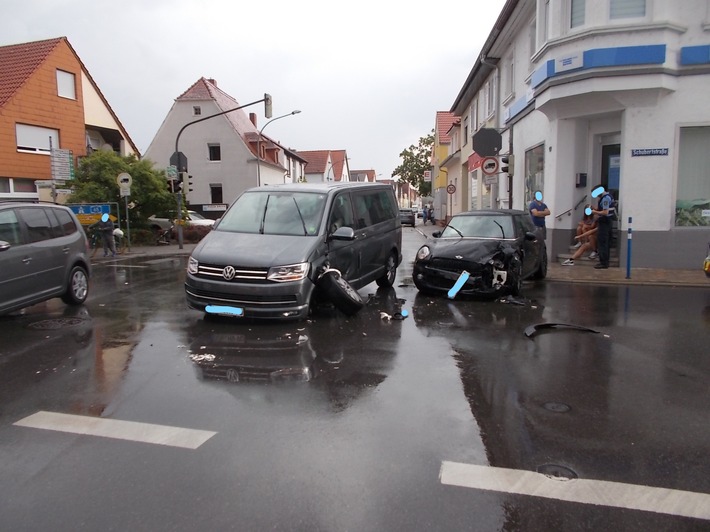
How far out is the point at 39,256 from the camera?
7.97 meters

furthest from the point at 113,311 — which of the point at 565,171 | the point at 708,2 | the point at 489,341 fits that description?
the point at 708,2

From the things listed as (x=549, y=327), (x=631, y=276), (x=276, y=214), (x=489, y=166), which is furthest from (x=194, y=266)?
(x=489, y=166)

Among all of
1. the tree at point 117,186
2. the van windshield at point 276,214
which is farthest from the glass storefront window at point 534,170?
the tree at point 117,186

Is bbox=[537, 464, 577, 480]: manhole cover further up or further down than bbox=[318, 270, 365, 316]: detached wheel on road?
further down

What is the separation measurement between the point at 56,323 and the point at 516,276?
23.6ft

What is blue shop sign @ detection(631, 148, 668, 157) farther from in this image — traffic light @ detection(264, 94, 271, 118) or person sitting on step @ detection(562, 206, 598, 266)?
traffic light @ detection(264, 94, 271, 118)

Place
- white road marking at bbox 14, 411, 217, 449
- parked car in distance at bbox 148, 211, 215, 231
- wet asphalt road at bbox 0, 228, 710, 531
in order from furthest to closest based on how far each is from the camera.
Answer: parked car in distance at bbox 148, 211, 215, 231 → white road marking at bbox 14, 411, 217, 449 → wet asphalt road at bbox 0, 228, 710, 531

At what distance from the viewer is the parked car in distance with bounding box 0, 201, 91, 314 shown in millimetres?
7383

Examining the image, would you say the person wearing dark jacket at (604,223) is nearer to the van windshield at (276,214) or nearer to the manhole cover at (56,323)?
the van windshield at (276,214)

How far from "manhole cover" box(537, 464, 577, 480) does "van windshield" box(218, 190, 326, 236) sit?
4839mm

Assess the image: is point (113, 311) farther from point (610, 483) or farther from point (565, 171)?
point (565, 171)

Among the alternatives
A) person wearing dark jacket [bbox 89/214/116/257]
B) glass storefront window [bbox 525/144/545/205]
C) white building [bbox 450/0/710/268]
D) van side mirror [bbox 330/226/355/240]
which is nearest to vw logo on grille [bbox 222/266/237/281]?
van side mirror [bbox 330/226/355/240]

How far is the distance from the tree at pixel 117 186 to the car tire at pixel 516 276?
17.3 meters

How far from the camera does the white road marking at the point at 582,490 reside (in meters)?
3.00
